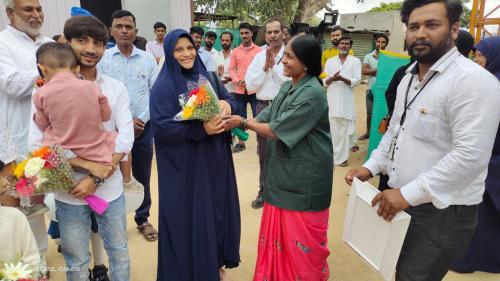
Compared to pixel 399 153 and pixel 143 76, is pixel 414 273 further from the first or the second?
pixel 143 76

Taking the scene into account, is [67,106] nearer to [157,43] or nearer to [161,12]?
[157,43]

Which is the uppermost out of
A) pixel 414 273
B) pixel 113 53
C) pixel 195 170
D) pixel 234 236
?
pixel 113 53

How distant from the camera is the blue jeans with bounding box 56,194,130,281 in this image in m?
2.19

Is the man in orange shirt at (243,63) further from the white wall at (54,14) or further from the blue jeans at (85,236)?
the blue jeans at (85,236)

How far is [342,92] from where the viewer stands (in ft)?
18.7

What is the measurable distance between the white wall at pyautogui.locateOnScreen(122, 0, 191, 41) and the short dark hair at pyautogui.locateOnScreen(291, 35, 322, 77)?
5.88 m

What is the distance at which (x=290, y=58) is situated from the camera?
238 centimetres

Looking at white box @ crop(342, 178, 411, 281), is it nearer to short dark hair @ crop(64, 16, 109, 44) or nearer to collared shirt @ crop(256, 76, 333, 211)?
collared shirt @ crop(256, 76, 333, 211)

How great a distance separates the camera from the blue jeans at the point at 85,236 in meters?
2.19

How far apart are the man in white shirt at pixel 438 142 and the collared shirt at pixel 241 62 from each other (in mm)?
4614

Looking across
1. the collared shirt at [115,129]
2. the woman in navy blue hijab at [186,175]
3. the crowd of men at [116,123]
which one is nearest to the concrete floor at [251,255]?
the crowd of men at [116,123]

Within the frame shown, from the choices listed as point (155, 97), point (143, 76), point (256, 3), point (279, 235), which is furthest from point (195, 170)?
point (256, 3)

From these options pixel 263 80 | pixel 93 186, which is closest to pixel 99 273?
pixel 93 186

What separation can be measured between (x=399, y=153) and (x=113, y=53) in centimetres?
281
